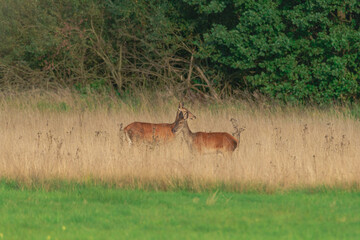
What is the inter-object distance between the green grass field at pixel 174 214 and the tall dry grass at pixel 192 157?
1.98 ft

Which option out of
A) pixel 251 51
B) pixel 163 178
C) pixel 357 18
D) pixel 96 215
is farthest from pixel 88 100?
pixel 96 215

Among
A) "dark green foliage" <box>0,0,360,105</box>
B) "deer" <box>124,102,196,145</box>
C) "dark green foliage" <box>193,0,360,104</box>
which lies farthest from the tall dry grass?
"dark green foliage" <box>0,0,360,105</box>

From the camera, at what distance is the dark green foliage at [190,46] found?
21.1 metres

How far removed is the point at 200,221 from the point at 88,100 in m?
14.2

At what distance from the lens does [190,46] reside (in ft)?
85.5

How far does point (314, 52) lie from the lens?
70.7 ft

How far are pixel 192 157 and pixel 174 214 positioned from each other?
3.87 metres

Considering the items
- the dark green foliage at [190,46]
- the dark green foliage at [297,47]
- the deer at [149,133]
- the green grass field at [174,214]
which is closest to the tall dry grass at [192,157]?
the deer at [149,133]

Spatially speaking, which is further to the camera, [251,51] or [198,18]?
[198,18]

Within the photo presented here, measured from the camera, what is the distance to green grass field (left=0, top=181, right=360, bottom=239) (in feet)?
23.3

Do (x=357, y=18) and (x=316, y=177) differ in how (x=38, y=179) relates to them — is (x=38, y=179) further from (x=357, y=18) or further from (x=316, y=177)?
(x=357, y=18)

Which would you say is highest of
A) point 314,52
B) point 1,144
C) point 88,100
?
point 314,52

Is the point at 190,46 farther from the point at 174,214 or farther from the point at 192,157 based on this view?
the point at 174,214

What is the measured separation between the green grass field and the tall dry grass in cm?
60
